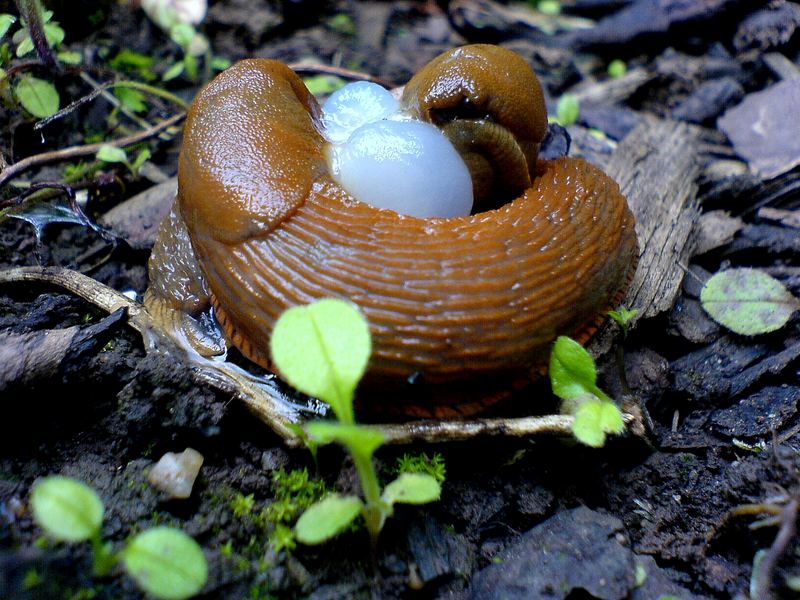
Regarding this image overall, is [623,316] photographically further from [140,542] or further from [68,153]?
[68,153]

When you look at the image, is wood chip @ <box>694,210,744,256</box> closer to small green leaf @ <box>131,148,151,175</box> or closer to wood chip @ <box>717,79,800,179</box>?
wood chip @ <box>717,79,800,179</box>

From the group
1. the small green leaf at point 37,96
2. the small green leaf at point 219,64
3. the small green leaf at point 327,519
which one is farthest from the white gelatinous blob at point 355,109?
the small green leaf at point 219,64

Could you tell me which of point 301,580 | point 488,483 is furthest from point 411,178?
point 301,580

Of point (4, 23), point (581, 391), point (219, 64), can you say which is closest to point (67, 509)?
point (581, 391)

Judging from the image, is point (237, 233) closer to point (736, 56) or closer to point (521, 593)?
point (521, 593)

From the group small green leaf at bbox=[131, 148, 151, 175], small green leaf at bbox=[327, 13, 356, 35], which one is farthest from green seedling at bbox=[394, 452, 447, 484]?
small green leaf at bbox=[327, 13, 356, 35]

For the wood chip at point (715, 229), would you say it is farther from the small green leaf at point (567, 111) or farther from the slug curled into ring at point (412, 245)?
the small green leaf at point (567, 111)

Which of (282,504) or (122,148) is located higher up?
(122,148)
